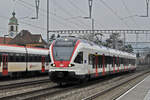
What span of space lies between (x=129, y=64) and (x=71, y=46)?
85.2ft

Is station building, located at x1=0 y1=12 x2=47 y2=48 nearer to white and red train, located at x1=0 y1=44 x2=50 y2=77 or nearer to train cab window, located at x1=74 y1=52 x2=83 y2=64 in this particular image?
white and red train, located at x1=0 y1=44 x2=50 y2=77

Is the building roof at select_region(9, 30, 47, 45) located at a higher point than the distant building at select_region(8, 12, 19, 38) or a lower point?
lower

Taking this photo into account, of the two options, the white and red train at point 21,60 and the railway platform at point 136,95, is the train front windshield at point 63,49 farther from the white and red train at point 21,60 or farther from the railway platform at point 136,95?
the white and red train at point 21,60

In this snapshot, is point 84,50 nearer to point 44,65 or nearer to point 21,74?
point 21,74

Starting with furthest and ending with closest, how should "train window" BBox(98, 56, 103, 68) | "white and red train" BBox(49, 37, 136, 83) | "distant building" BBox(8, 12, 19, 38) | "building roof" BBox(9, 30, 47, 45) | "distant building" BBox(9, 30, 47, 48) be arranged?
"distant building" BBox(8, 12, 19, 38) → "building roof" BBox(9, 30, 47, 45) → "distant building" BBox(9, 30, 47, 48) → "train window" BBox(98, 56, 103, 68) → "white and red train" BBox(49, 37, 136, 83)

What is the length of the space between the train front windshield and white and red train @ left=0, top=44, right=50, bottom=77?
6.73 meters

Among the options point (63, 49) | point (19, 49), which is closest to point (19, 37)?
point (19, 49)

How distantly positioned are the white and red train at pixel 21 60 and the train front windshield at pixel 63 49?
6734mm

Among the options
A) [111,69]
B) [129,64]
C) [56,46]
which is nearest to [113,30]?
[129,64]

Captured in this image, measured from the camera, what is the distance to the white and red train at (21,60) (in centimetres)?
2513

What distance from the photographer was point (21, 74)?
28797mm

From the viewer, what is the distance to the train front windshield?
62.7 feet

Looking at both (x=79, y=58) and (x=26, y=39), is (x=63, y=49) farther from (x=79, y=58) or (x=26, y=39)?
(x=26, y=39)

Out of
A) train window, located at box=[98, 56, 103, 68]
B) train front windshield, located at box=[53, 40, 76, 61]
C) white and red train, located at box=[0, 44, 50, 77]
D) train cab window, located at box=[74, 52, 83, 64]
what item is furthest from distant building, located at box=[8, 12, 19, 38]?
train cab window, located at box=[74, 52, 83, 64]
